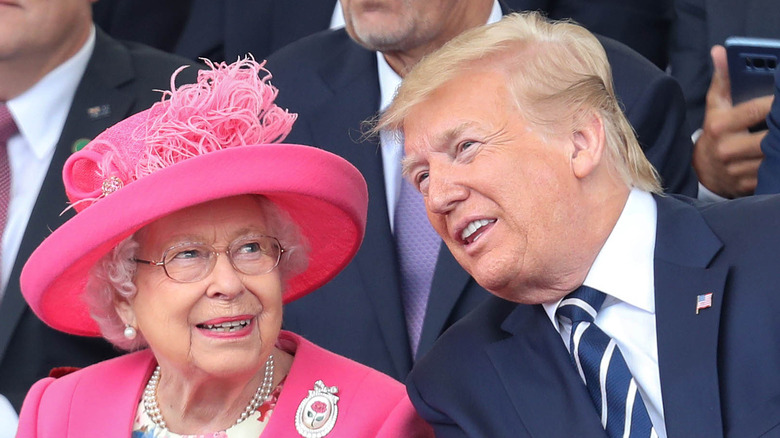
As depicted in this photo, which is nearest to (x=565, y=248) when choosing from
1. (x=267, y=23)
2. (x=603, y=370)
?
(x=603, y=370)

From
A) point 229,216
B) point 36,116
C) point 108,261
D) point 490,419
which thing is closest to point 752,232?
point 490,419

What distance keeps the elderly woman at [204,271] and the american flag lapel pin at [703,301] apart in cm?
67

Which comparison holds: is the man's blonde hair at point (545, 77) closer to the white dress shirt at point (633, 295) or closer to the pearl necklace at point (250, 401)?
the white dress shirt at point (633, 295)

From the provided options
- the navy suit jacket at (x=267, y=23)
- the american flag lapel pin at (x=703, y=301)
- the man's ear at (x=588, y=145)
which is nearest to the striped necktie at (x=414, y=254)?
the man's ear at (x=588, y=145)

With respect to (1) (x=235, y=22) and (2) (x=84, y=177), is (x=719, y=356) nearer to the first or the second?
(2) (x=84, y=177)

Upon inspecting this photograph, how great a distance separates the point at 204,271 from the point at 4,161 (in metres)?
1.34

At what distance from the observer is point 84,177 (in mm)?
2695

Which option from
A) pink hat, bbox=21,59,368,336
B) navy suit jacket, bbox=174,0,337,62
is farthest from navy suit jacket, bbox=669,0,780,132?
pink hat, bbox=21,59,368,336

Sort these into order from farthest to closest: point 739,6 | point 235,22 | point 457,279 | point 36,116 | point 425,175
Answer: point 235,22 < point 739,6 < point 36,116 < point 457,279 < point 425,175

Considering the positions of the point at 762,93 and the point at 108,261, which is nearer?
the point at 108,261

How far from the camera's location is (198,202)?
251 cm

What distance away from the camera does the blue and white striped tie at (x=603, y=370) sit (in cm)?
256

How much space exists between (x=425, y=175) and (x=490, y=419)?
0.55 metres

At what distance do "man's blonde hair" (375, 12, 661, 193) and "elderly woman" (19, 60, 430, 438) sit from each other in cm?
27
